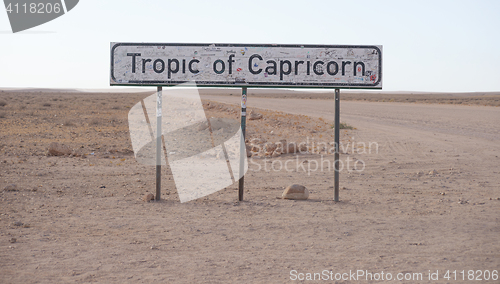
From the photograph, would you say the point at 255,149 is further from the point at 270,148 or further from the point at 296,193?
the point at 296,193

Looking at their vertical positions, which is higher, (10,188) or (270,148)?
(270,148)

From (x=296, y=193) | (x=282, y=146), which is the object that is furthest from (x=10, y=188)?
(x=282, y=146)

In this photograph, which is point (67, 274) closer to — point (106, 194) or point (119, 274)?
point (119, 274)

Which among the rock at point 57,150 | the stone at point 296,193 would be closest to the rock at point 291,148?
the stone at point 296,193

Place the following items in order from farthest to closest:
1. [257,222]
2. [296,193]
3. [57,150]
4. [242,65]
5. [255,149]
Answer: [255,149] < [57,150] < [296,193] < [242,65] < [257,222]

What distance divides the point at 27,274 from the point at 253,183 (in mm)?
4763

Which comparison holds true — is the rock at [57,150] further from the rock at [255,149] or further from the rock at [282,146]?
the rock at [282,146]

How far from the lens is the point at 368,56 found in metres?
6.16

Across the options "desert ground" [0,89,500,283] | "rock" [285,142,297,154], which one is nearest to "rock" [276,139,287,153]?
"rock" [285,142,297,154]

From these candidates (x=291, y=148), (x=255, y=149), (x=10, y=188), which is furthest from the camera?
(x=255, y=149)

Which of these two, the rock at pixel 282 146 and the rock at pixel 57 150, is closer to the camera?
the rock at pixel 57 150

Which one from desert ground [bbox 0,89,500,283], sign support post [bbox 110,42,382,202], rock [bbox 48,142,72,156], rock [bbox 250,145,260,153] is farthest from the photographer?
rock [bbox 250,145,260,153]

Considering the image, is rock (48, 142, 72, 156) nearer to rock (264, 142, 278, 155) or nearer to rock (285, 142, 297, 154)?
rock (264, 142, 278, 155)

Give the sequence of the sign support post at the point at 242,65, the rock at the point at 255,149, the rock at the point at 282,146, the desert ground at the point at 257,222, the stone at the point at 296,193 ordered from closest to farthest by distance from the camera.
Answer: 1. the desert ground at the point at 257,222
2. the sign support post at the point at 242,65
3. the stone at the point at 296,193
4. the rock at the point at 282,146
5. the rock at the point at 255,149
